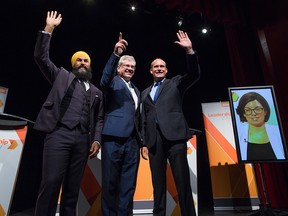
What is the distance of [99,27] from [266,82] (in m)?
3.43

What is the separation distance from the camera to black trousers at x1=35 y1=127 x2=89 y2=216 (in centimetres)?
158

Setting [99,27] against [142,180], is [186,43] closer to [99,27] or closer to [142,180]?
[142,180]

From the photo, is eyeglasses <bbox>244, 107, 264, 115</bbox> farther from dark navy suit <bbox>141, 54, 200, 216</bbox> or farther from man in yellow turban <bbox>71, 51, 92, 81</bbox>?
man in yellow turban <bbox>71, 51, 92, 81</bbox>

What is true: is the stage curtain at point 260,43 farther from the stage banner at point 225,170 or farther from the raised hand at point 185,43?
the raised hand at point 185,43

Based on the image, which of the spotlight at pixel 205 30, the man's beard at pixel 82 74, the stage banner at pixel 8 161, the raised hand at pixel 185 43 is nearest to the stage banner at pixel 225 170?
the raised hand at pixel 185 43

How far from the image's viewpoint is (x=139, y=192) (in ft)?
9.00

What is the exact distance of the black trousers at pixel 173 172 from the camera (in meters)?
1.84

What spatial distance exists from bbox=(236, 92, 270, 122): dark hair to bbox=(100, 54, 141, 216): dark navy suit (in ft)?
3.98

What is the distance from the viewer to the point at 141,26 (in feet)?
16.9

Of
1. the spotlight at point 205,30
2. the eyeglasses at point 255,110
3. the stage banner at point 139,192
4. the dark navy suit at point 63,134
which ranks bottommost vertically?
the stage banner at point 139,192

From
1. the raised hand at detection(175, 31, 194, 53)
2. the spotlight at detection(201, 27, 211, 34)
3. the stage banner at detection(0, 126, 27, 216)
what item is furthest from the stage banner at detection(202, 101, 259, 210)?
the stage banner at detection(0, 126, 27, 216)

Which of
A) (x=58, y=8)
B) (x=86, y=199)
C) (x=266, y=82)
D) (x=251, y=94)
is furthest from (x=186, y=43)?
(x=58, y=8)

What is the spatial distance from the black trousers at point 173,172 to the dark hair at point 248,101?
91 cm

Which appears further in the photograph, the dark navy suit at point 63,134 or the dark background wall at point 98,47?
the dark background wall at point 98,47
